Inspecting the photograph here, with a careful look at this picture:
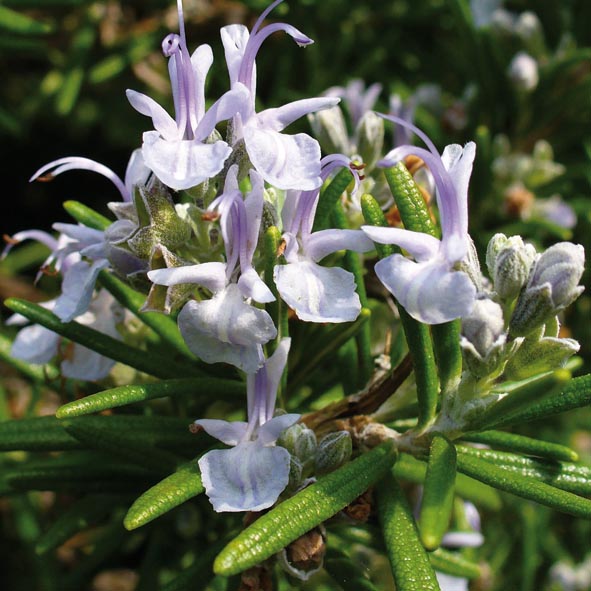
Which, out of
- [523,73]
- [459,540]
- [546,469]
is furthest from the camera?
[523,73]

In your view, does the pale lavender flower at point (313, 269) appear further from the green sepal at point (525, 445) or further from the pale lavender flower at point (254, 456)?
the green sepal at point (525, 445)

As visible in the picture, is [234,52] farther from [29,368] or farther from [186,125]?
[29,368]

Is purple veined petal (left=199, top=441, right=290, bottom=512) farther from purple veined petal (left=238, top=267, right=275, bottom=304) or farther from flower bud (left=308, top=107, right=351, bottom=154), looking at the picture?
flower bud (left=308, top=107, right=351, bottom=154)

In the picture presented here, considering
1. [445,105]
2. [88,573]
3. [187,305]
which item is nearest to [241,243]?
[187,305]

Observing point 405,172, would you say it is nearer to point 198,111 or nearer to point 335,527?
point 198,111

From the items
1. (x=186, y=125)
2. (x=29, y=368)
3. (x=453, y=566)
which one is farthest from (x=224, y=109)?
(x=453, y=566)

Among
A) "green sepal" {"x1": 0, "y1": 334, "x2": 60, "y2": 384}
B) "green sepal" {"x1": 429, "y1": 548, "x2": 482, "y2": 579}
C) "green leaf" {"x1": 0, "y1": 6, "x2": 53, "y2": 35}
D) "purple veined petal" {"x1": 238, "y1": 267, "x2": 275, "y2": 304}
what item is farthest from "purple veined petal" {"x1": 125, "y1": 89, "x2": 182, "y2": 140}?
"green leaf" {"x1": 0, "y1": 6, "x2": 53, "y2": 35}
